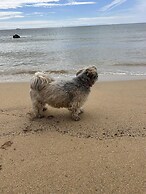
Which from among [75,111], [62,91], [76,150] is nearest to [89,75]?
[62,91]

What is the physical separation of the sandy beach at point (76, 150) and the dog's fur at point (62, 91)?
30 centimetres

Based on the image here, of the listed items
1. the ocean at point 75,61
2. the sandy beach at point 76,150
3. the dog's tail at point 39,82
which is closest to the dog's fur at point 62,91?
the dog's tail at point 39,82

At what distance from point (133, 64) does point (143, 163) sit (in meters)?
11.8

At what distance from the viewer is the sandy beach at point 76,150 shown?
11.3 ft

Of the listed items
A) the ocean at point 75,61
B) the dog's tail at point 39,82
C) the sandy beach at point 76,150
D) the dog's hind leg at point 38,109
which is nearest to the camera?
the sandy beach at point 76,150

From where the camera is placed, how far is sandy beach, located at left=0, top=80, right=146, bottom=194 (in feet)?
11.3

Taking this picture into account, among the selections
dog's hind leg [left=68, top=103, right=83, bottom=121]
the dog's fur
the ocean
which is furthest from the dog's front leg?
the ocean

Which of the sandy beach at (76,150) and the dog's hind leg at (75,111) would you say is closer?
the sandy beach at (76,150)

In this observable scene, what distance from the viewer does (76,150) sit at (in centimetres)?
427

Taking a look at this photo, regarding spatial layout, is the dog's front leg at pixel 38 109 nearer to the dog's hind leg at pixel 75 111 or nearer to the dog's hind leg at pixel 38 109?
the dog's hind leg at pixel 38 109

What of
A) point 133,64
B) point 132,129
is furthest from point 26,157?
point 133,64

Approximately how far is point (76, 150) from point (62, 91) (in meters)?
1.64

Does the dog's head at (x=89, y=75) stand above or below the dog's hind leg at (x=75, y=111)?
above

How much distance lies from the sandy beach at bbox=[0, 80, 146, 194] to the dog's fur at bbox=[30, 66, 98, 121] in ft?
0.97
